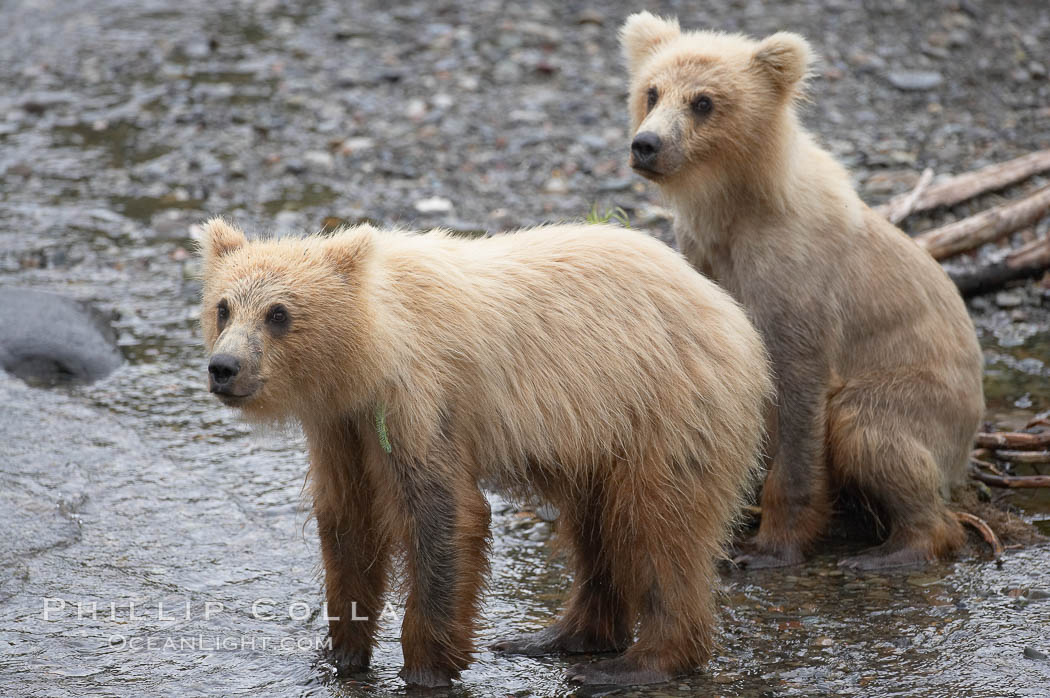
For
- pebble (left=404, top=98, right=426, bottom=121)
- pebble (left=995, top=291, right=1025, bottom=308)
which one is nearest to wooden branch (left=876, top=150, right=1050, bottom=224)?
pebble (left=995, top=291, right=1025, bottom=308)

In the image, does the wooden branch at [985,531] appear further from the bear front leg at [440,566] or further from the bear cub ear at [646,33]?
the bear cub ear at [646,33]

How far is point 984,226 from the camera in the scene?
8.80 m

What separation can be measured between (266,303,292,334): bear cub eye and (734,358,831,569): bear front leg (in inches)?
106

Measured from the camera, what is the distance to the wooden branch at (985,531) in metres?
6.18

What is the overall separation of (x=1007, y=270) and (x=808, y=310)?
11.2 feet

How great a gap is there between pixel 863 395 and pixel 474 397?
7.89ft

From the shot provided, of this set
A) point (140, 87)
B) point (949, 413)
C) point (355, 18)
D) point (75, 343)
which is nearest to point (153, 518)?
point (75, 343)

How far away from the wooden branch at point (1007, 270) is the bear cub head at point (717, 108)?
3134 mm

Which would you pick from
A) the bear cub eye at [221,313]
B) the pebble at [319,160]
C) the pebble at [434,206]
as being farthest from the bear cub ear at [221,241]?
the pebble at [319,160]

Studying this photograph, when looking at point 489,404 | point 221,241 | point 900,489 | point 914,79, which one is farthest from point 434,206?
point 489,404

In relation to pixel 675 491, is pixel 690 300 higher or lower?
higher

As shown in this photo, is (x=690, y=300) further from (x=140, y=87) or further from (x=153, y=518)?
(x=140, y=87)

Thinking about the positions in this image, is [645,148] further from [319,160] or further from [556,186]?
[319,160]

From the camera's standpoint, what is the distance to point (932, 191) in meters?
9.28
